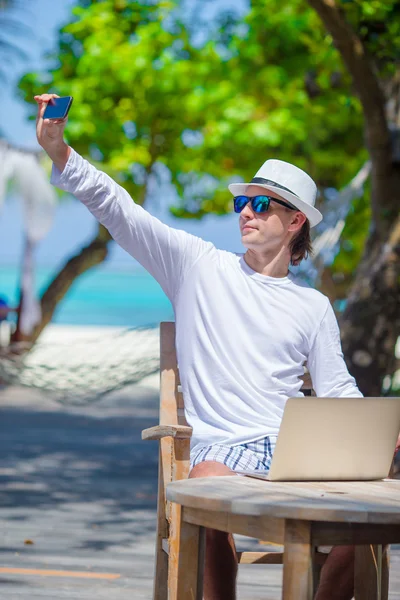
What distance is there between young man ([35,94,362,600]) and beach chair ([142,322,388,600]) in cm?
8

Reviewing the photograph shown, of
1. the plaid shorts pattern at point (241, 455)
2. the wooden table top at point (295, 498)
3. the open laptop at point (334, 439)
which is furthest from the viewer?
the plaid shorts pattern at point (241, 455)

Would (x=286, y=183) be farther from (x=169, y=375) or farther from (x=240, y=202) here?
(x=169, y=375)

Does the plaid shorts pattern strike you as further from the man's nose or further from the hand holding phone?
the hand holding phone

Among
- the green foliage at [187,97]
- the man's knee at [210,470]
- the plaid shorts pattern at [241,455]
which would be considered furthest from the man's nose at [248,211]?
the green foliage at [187,97]

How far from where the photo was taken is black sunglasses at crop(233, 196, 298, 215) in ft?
12.3

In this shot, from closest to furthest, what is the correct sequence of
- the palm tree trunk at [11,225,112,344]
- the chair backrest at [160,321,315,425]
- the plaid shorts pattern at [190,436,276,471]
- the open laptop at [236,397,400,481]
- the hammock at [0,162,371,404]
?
the open laptop at [236,397,400,481]
the plaid shorts pattern at [190,436,276,471]
the chair backrest at [160,321,315,425]
the hammock at [0,162,371,404]
the palm tree trunk at [11,225,112,344]

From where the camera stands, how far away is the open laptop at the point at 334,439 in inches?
117

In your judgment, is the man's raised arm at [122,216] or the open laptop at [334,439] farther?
the man's raised arm at [122,216]

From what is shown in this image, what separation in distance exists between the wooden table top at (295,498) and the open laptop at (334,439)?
0.12 ft

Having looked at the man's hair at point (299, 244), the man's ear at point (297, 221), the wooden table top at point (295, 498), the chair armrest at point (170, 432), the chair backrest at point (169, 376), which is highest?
the man's ear at point (297, 221)

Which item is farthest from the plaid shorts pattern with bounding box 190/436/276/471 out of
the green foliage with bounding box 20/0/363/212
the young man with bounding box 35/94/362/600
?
the green foliage with bounding box 20/0/363/212

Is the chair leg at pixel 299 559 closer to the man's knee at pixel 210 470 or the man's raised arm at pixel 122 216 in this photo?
the man's knee at pixel 210 470

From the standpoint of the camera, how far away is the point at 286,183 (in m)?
3.78

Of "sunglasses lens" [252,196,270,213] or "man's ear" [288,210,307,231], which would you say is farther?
"man's ear" [288,210,307,231]
